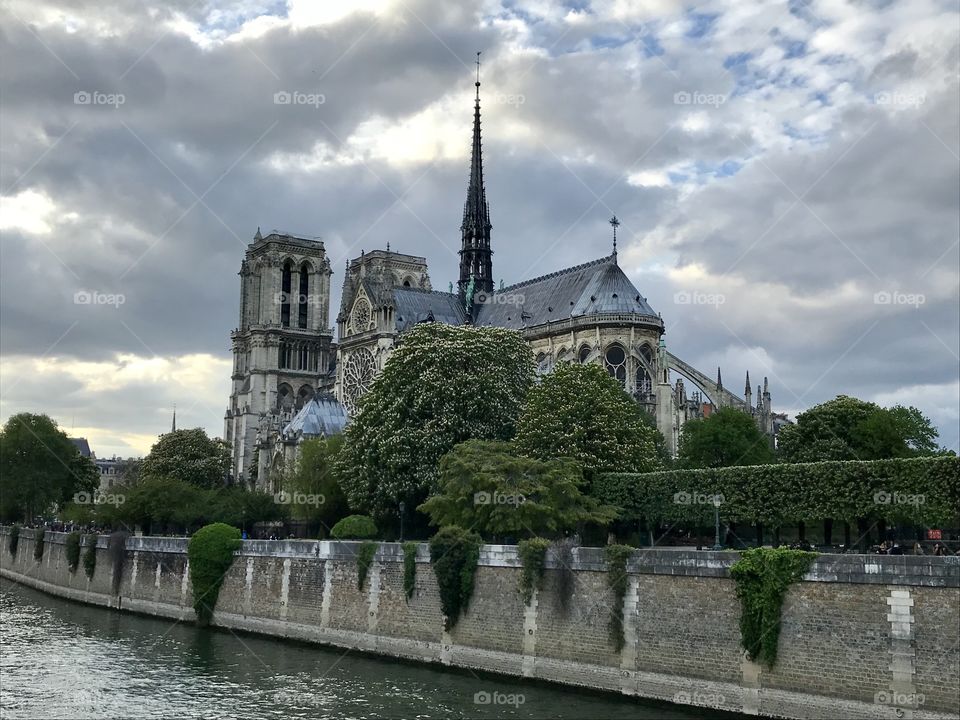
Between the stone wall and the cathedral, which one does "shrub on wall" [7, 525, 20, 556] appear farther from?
the stone wall

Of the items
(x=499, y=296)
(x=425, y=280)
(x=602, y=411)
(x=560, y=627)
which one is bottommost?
(x=560, y=627)

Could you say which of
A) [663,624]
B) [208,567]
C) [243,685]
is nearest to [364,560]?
[243,685]

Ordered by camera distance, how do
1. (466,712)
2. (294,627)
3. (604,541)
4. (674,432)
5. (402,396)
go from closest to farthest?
(466,712) → (294,627) → (604,541) → (402,396) → (674,432)

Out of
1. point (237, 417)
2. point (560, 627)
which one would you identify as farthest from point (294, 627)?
point (237, 417)

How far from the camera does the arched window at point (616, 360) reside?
7288 centimetres

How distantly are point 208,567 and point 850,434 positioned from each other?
2796 cm

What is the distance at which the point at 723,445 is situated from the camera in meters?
55.3

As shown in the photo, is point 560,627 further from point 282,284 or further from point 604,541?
point 282,284

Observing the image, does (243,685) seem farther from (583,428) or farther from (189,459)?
(189,459)

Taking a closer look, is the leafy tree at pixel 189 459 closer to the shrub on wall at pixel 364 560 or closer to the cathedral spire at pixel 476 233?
the cathedral spire at pixel 476 233

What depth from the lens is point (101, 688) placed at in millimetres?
29406

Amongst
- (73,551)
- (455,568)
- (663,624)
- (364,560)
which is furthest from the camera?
(73,551)

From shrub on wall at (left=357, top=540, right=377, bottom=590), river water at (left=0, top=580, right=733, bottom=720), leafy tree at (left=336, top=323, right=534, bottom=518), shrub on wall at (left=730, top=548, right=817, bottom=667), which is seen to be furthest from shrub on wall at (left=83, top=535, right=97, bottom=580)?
shrub on wall at (left=730, top=548, right=817, bottom=667)

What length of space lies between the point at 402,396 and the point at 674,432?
29466 mm
